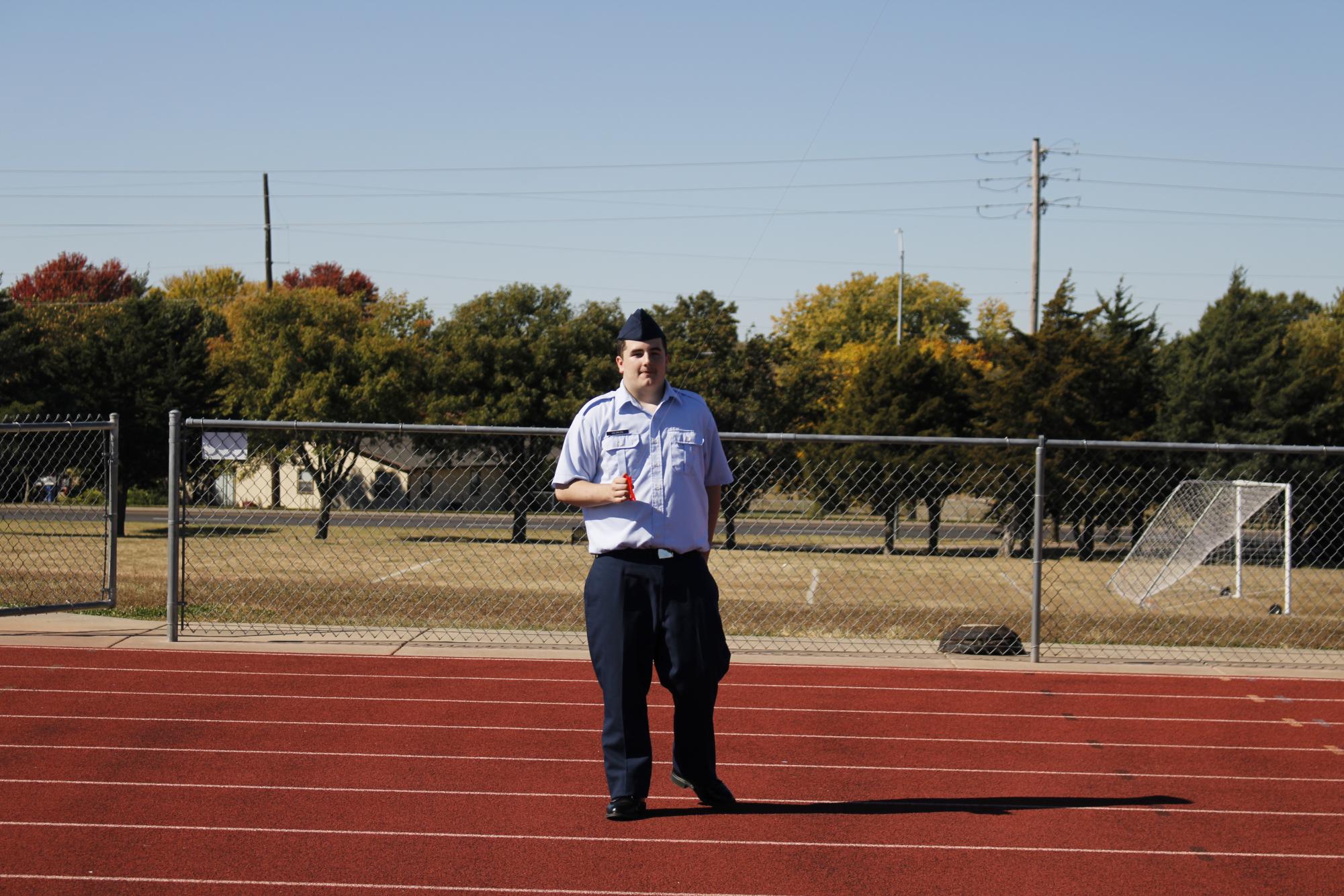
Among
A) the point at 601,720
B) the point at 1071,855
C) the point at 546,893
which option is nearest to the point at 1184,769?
the point at 1071,855

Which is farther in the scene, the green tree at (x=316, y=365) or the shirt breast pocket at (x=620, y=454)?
the green tree at (x=316, y=365)

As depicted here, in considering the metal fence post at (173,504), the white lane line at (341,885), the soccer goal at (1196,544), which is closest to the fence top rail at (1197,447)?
the white lane line at (341,885)

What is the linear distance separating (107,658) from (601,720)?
3.77m

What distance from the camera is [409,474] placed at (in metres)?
20.4

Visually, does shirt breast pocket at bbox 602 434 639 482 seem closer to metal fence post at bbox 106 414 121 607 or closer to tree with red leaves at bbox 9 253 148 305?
metal fence post at bbox 106 414 121 607

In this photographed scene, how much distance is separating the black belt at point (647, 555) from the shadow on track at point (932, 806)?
3.71 feet

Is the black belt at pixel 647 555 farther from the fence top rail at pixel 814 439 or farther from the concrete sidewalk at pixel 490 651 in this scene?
the concrete sidewalk at pixel 490 651

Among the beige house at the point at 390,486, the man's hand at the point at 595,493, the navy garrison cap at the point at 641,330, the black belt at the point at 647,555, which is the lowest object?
the beige house at the point at 390,486

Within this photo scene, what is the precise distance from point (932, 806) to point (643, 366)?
2387 millimetres

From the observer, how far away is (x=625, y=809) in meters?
5.12

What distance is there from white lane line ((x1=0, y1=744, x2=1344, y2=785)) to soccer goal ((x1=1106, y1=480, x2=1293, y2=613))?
9.17 metres

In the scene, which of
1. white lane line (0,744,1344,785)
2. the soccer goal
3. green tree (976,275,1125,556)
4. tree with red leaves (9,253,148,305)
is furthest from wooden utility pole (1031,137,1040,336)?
tree with red leaves (9,253,148,305)

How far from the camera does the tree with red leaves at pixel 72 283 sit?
75250mm

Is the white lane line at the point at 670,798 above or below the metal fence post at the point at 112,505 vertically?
below
